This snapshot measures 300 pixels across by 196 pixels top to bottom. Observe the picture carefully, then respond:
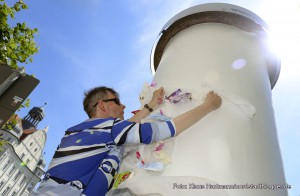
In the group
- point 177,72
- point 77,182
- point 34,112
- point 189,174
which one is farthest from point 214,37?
point 34,112

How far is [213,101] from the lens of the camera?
1858 mm

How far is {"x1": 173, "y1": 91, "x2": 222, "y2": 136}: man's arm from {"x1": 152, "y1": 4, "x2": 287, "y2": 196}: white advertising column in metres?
0.04

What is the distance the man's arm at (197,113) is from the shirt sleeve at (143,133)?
0.15 feet

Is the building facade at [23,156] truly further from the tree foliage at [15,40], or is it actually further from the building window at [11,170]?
the tree foliage at [15,40]

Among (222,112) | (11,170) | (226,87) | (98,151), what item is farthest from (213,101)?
(11,170)

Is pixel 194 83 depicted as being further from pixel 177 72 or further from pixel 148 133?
pixel 148 133

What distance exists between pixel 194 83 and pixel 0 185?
50.8 metres

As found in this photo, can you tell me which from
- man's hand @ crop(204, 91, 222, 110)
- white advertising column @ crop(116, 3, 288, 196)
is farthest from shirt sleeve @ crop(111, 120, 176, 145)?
man's hand @ crop(204, 91, 222, 110)

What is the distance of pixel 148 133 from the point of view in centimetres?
174

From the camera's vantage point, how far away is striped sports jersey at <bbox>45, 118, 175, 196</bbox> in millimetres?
1665

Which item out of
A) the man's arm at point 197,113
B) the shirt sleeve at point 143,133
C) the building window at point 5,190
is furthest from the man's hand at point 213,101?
the building window at point 5,190

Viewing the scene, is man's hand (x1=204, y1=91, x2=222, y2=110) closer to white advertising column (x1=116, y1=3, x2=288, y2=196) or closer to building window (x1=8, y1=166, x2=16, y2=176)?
white advertising column (x1=116, y1=3, x2=288, y2=196)

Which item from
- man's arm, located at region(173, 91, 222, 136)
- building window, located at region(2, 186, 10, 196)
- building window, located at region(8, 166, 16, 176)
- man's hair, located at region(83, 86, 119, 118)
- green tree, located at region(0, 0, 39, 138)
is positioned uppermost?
building window, located at region(8, 166, 16, 176)

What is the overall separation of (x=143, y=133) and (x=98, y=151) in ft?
1.08
